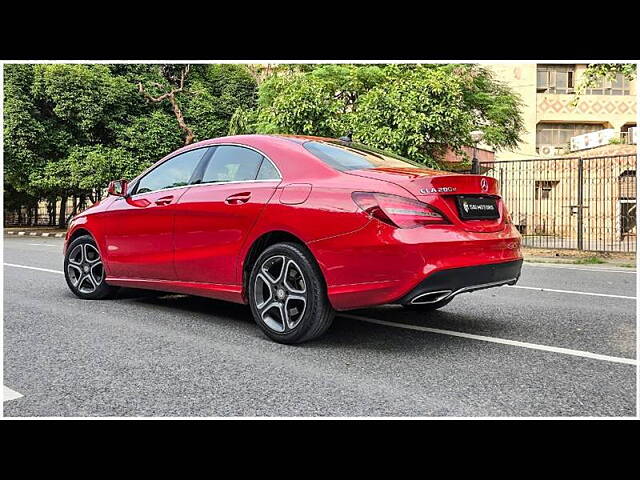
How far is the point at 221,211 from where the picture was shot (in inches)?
192

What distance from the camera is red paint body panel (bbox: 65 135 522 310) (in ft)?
13.0

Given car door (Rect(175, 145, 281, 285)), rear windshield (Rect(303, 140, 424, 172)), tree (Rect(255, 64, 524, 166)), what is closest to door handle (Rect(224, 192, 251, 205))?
car door (Rect(175, 145, 281, 285))

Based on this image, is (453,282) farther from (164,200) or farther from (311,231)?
(164,200)

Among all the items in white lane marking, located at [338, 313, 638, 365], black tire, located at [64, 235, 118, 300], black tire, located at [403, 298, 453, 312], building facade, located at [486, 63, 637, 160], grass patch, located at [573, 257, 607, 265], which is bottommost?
grass patch, located at [573, 257, 607, 265]

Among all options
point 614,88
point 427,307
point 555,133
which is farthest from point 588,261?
point 614,88

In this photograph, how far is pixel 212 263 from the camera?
4.93 metres

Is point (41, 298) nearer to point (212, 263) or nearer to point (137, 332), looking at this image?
point (137, 332)

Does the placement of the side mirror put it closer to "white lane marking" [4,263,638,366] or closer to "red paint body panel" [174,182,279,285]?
"red paint body panel" [174,182,279,285]

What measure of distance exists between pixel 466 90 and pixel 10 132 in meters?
19.0

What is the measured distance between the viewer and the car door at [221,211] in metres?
4.69

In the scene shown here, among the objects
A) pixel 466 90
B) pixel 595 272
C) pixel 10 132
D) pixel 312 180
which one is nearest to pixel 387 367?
pixel 312 180

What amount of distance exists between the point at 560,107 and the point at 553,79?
6.25 ft

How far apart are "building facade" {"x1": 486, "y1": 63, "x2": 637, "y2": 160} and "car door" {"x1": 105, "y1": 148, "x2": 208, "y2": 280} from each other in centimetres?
3762

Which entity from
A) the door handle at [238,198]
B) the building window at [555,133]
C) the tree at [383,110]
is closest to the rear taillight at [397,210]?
the door handle at [238,198]
